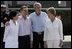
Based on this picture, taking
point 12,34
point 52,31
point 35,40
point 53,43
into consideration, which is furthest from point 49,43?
point 12,34

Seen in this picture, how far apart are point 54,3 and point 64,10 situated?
134 cm

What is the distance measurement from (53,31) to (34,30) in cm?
49

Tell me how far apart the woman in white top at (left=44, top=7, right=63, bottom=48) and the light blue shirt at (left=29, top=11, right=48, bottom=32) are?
0.22 metres

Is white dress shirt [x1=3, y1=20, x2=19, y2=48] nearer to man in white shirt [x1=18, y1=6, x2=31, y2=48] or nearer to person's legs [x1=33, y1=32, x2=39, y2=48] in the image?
man in white shirt [x1=18, y1=6, x2=31, y2=48]

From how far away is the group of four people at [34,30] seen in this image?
19.0 feet

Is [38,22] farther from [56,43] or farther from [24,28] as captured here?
[56,43]

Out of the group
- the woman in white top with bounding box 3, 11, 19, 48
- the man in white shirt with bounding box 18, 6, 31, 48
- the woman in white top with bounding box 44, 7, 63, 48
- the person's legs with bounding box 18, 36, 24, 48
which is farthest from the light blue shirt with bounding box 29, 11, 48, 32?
the woman in white top with bounding box 3, 11, 19, 48

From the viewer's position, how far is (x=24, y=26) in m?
6.18

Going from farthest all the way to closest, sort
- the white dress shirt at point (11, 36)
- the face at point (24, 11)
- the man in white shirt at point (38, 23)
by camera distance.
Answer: the man in white shirt at point (38, 23) < the face at point (24, 11) < the white dress shirt at point (11, 36)

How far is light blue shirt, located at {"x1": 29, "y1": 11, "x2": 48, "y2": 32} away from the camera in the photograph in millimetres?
6180

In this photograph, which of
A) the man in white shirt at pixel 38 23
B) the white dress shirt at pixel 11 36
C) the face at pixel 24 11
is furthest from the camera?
the man in white shirt at pixel 38 23

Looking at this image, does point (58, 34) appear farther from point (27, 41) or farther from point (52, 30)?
point (27, 41)

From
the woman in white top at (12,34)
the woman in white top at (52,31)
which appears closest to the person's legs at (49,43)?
the woman in white top at (52,31)

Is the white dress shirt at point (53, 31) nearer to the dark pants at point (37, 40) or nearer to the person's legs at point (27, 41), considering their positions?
the dark pants at point (37, 40)
